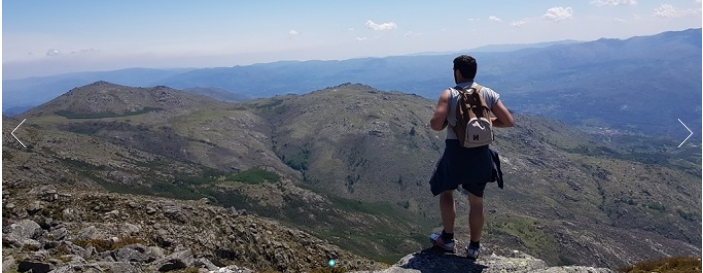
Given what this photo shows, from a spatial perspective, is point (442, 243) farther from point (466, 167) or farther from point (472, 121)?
point (472, 121)

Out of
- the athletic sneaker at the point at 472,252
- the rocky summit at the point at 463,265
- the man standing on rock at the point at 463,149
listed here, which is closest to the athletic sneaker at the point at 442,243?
the rocky summit at the point at 463,265

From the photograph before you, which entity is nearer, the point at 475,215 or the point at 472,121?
the point at 472,121

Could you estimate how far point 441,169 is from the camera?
13.5 meters

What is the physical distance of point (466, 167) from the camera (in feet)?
42.5

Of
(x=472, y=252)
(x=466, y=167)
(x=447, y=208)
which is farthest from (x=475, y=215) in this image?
(x=466, y=167)

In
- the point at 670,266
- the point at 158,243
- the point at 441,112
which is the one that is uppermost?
the point at 441,112

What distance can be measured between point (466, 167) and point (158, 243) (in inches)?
955

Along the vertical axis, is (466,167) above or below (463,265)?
above

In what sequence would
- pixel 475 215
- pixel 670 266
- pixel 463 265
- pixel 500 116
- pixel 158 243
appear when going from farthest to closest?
pixel 158 243, pixel 670 266, pixel 463 265, pixel 475 215, pixel 500 116

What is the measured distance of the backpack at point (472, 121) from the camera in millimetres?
12141

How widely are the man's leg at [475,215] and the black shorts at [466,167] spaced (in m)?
0.44

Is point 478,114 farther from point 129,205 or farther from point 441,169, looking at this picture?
point 129,205

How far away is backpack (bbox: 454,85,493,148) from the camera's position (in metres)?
12.1

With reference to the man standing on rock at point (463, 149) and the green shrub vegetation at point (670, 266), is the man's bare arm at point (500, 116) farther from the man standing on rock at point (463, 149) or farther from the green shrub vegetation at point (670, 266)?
the green shrub vegetation at point (670, 266)
